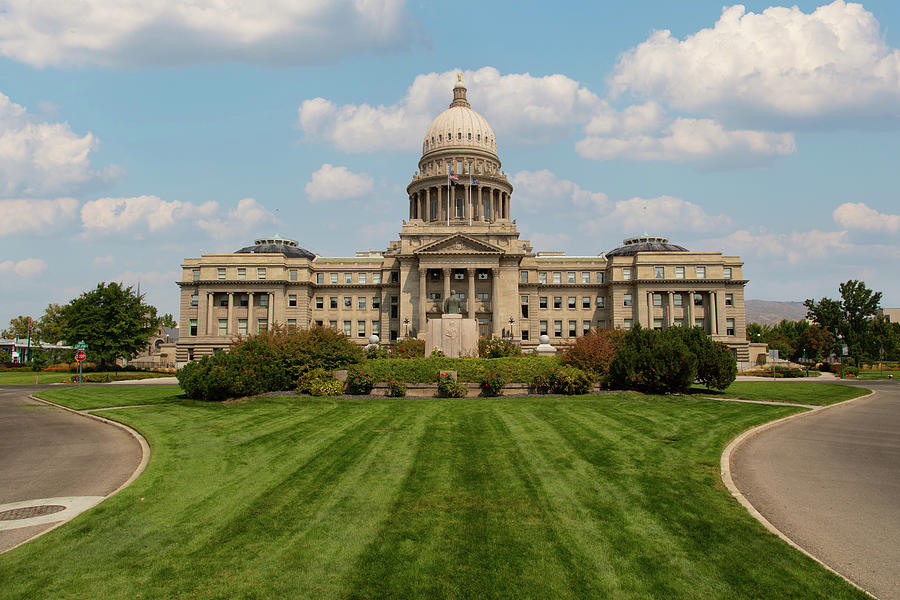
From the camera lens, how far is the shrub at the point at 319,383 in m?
32.1

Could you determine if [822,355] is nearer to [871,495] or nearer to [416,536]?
[871,495]

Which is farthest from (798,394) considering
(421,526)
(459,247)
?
(459,247)

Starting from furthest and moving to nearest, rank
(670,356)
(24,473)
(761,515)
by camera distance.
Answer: (670,356) < (24,473) < (761,515)

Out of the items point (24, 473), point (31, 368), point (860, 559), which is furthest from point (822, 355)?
point (31, 368)

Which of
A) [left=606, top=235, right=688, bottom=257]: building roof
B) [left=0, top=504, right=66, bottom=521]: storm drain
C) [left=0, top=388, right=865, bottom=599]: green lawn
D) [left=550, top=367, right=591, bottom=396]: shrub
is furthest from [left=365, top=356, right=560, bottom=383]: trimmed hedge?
[left=606, top=235, right=688, bottom=257]: building roof

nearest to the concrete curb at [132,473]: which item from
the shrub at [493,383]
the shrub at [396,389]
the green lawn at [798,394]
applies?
the shrub at [396,389]

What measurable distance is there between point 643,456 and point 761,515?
17.2 feet

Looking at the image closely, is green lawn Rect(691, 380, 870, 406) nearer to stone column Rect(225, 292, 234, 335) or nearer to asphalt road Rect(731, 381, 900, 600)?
asphalt road Rect(731, 381, 900, 600)

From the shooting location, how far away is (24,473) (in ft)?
50.7

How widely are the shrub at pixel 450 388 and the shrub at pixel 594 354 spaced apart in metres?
7.87

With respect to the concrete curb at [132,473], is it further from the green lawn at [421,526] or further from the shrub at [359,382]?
the shrub at [359,382]

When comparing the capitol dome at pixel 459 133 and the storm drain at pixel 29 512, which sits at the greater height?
the capitol dome at pixel 459 133

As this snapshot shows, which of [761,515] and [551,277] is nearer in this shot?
[761,515]

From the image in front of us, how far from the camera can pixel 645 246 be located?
335 ft
